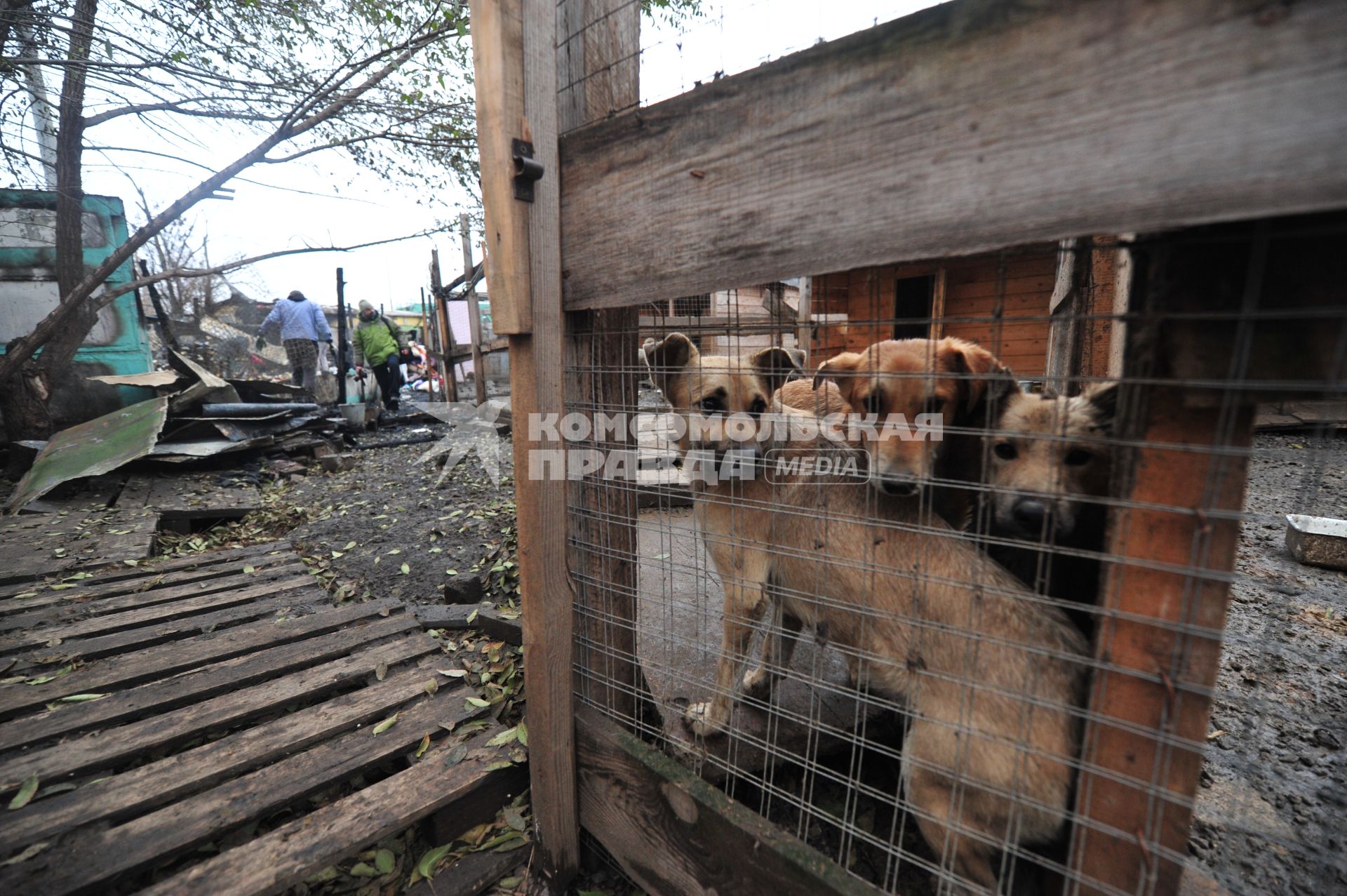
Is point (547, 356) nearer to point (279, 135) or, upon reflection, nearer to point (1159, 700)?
point (1159, 700)

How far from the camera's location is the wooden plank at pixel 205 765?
6.68 feet

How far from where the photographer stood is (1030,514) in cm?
193

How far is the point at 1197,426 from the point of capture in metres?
1.04

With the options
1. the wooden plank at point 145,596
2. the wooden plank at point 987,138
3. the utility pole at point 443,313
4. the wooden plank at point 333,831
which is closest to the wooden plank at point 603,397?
the wooden plank at point 987,138

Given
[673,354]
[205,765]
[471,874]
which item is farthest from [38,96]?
[471,874]

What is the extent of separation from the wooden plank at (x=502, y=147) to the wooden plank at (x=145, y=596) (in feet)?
12.9

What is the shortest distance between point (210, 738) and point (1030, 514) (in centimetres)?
377

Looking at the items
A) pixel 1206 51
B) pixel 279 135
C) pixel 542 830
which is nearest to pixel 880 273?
pixel 1206 51

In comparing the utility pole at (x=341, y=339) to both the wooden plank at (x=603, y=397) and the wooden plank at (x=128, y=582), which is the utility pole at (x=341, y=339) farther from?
the wooden plank at (x=603, y=397)

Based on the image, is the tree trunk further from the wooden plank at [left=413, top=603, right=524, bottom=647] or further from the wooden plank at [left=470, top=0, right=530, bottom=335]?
the wooden plank at [left=470, top=0, right=530, bottom=335]

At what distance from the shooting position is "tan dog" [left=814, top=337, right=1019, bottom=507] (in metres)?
2.03

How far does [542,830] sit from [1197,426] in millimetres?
2510

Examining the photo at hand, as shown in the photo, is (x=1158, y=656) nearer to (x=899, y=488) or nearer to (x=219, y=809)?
(x=899, y=488)

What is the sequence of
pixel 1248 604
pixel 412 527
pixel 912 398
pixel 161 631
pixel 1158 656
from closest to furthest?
pixel 1158 656 → pixel 912 398 → pixel 161 631 → pixel 1248 604 → pixel 412 527
